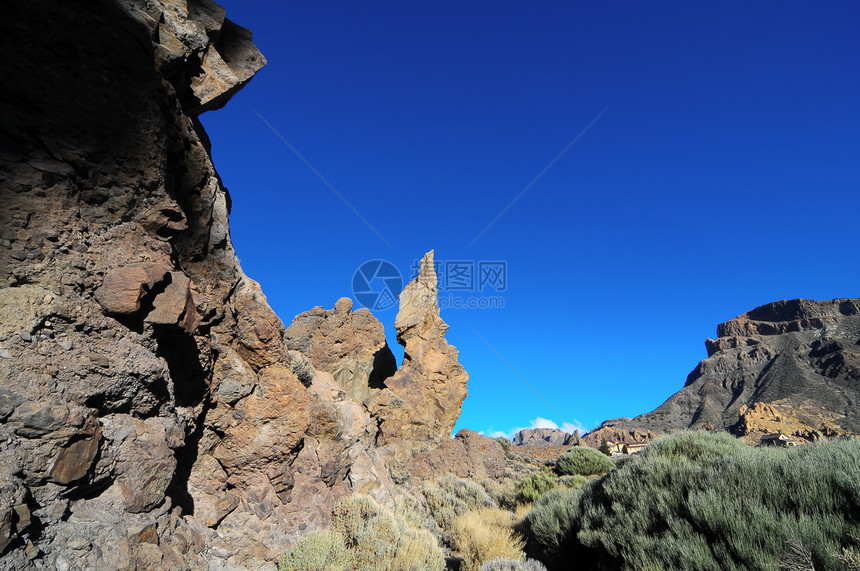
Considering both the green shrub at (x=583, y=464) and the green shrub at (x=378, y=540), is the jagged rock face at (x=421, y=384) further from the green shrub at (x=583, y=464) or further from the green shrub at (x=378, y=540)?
the green shrub at (x=378, y=540)

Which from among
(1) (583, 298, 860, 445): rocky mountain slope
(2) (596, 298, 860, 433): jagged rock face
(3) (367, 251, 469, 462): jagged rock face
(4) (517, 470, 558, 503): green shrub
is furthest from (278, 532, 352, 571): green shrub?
(2) (596, 298, 860, 433): jagged rock face

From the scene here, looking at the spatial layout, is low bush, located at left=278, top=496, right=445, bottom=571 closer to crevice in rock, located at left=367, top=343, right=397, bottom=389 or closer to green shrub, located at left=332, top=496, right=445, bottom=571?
green shrub, located at left=332, top=496, right=445, bottom=571

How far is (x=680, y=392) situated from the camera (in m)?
74.9

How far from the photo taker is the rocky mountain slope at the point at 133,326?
9.83 feet

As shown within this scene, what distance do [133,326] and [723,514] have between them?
21.9 feet

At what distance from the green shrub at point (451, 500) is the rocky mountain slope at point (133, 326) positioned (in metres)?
4.98

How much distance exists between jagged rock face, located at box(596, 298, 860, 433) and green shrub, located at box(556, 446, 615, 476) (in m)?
36.0

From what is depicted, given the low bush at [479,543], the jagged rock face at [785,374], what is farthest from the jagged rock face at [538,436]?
the low bush at [479,543]

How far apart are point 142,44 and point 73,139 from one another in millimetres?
1118

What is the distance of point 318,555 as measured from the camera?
5.15 meters

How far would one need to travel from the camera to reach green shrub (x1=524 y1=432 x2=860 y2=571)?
4289 mm

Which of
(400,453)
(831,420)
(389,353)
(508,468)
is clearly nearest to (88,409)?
(400,453)

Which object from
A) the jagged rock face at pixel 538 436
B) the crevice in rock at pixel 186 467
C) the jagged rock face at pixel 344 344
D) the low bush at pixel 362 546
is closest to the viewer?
the crevice in rock at pixel 186 467

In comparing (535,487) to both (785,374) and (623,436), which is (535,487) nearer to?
(623,436)
